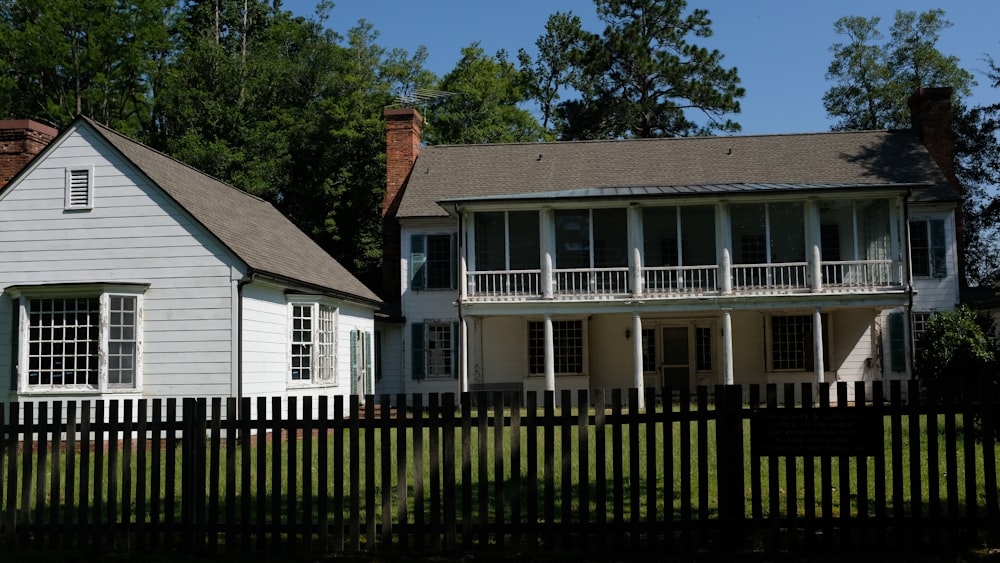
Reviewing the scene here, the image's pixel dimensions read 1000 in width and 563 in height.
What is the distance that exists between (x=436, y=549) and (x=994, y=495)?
459cm

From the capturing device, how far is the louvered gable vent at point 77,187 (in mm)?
16719

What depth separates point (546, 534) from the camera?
293 inches

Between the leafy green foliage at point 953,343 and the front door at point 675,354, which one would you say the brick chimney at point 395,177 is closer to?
the front door at point 675,354

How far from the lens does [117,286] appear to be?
16.2 meters

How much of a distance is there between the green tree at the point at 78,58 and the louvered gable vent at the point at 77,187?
85.2 ft

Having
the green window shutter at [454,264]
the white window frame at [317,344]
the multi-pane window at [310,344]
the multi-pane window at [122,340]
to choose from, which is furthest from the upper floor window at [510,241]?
the multi-pane window at [122,340]

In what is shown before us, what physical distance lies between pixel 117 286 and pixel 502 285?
420 inches

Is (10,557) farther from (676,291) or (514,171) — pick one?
(514,171)

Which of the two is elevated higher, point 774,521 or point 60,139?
point 60,139

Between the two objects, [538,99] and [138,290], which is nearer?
[138,290]

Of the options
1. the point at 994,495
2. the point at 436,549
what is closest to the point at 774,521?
the point at 994,495

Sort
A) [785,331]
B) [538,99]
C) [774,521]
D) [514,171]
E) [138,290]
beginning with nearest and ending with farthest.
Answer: [774,521]
[138,290]
[785,331]
[514,171]
[538,99]

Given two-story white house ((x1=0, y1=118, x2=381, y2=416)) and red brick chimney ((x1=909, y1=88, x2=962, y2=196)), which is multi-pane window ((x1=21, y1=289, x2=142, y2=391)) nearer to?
two-story white house ((x1=0, y1=118, x2=381, y2=416))

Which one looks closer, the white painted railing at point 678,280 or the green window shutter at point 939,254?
the white painted railing at point 678,280
